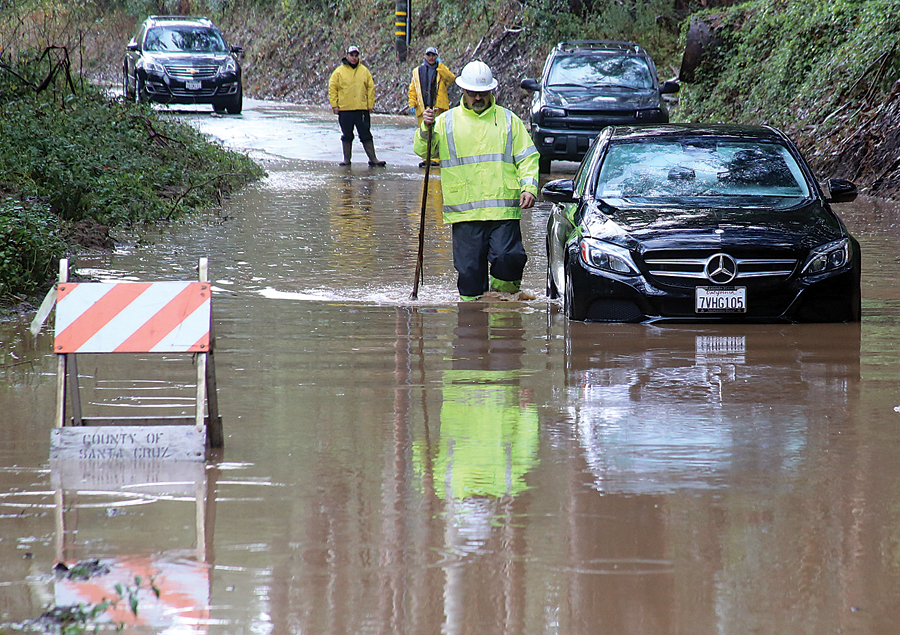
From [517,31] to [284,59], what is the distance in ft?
57.4

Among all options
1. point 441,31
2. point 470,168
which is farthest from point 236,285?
point 441,31

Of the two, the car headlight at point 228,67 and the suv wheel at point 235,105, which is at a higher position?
the car headlight at point 228,67

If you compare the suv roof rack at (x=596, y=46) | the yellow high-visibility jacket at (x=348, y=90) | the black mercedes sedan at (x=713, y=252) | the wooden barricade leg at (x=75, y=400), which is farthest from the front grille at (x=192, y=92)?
the wooden barricade leg at (x=75, y=400)

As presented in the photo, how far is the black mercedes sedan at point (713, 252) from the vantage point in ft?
28.1

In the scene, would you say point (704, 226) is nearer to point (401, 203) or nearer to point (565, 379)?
point (565, 379)

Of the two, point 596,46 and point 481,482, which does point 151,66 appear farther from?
point 481,482

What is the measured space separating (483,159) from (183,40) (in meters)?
22.0

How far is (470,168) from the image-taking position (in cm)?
977

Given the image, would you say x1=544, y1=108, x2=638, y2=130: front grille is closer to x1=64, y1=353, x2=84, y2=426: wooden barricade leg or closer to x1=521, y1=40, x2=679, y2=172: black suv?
x1=521, y1=40, x2=679, y2=172: black suv

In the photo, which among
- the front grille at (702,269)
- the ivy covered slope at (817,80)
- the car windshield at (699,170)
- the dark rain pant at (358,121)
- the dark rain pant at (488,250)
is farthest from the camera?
the dark rain pant at (358,121)

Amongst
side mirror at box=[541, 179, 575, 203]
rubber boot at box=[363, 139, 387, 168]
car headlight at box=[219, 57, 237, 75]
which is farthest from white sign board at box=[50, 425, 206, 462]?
car headlight at box=[219, 57, 237, 75]

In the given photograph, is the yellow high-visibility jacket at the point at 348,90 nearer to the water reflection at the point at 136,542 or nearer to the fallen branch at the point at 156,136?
the fallen branch at the point at 156,136

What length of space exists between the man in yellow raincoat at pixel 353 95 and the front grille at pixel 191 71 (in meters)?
8.15

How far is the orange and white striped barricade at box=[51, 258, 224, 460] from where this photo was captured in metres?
5.51
